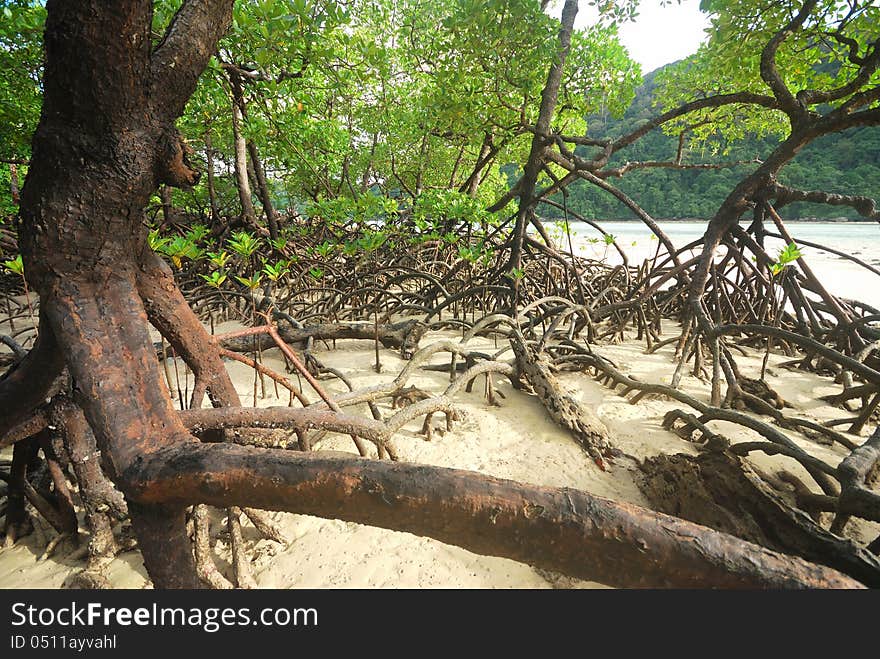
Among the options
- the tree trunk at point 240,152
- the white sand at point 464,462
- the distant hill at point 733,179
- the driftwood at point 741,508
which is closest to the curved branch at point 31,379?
the white sand at point 464,462

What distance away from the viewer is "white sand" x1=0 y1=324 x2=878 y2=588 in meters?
1.49

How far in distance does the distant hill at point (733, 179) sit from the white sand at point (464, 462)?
2979cm

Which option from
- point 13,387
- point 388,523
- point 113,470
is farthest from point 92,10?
point 388,523

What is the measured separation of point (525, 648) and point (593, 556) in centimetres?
28

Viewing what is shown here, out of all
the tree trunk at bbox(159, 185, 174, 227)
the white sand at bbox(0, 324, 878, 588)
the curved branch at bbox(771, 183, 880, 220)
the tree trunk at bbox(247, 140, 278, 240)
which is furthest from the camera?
the tree trunk at bbox(159, 185, 174, 227)

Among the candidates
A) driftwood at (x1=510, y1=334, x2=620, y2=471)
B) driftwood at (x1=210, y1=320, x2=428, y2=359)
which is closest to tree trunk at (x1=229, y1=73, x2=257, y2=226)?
driftwood at (x1=210, y1=320, x2=428, y2=359)

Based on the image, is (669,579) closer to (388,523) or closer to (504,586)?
(388,523)

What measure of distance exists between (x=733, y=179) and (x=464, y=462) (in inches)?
1922

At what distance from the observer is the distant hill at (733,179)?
94.6 feet

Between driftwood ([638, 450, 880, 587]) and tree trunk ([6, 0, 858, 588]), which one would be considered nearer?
tree trunk ([6, 0, 858, 588])

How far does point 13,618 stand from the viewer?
0.88m

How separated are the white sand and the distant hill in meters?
29.8

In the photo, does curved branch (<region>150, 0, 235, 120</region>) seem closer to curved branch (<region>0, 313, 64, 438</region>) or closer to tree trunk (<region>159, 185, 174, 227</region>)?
curved branch (<region>0, 313, 64, 438</region>)

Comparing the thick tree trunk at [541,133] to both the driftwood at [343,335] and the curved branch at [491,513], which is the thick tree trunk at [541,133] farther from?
the curved branch at [491,513]
